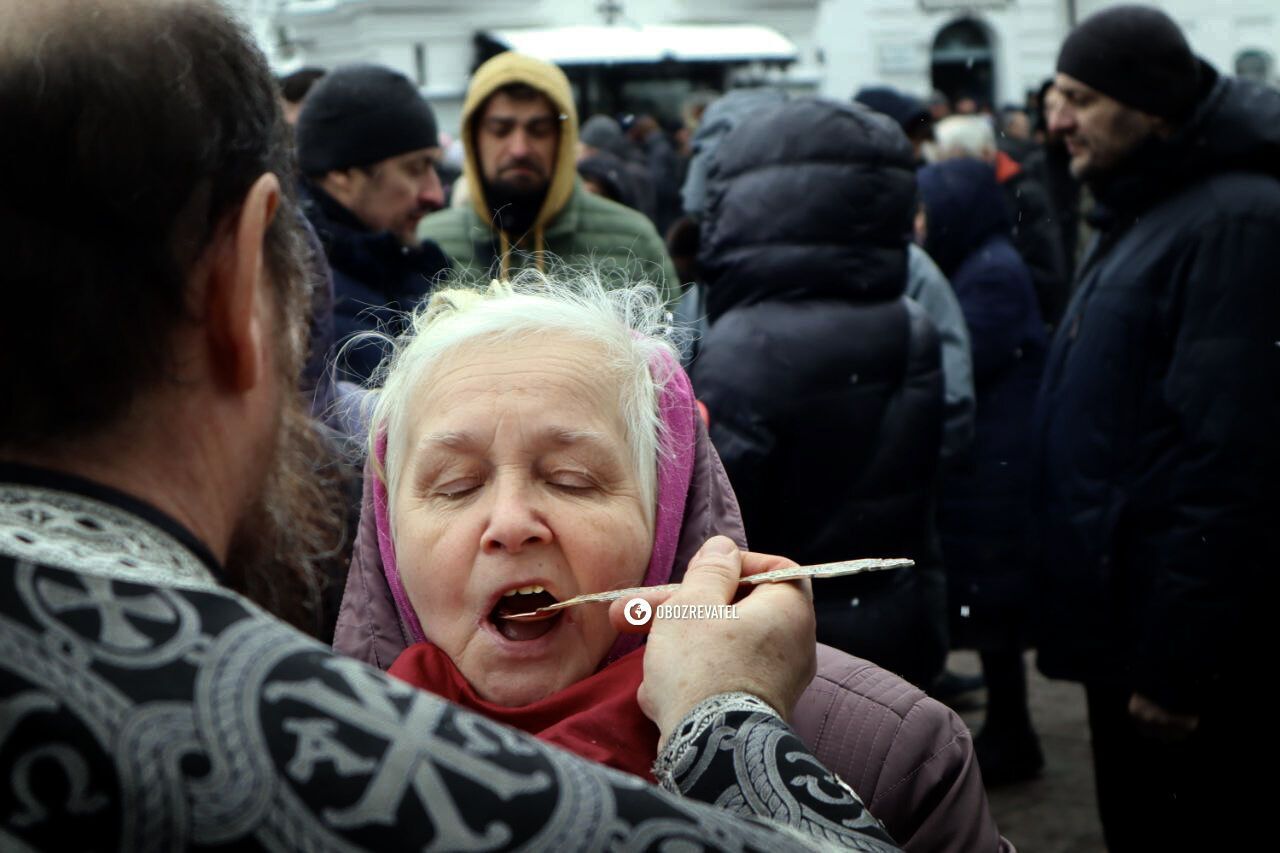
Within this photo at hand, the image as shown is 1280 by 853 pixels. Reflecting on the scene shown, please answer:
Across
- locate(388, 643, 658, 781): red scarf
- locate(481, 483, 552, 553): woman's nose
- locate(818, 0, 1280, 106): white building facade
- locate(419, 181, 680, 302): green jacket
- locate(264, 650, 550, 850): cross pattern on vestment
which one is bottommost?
locate(818, 0, 1280, 106): white building facade

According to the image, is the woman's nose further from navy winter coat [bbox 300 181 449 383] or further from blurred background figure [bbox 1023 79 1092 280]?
blurred background figure [bbox 1023 79 1092 280]

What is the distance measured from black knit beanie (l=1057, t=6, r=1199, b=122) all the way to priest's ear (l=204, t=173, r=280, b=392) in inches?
130

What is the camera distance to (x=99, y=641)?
942 millimetres

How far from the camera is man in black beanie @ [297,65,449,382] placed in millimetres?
4211

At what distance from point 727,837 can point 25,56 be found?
2.38 feet

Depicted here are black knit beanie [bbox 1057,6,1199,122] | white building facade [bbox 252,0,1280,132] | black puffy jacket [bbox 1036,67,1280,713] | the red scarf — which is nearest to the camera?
the red scarf

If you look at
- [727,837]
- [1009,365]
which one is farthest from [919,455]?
[727,837]

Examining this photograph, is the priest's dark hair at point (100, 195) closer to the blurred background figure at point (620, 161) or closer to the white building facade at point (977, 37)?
the blurred background figure at point (620, 161)

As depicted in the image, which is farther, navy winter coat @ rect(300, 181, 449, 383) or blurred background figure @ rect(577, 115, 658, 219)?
blurred background figure @ rect(577, 115, 658, 219)

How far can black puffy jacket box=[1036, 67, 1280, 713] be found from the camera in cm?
348

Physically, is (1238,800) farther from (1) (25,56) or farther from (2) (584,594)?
(1) (25,56)

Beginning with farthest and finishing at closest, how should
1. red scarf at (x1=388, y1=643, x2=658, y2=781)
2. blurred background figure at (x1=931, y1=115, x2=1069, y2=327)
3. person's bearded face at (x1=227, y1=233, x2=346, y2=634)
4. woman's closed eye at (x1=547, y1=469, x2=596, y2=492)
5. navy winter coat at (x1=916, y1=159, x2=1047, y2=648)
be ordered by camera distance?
1. blurred background figure at (x1=931, y1=115, x2=1069, y2=327)
2. navy winter coat at (x1=916, y1=159, x2=1047, y2=648)
3. woman's closed eye at (x1=547, y1=469, x2=596, y2=492)
4. red scarf at (x1=388, y1=643, x2=658, y2=781)
5. person's bearded face at (x1=227, y1=233, x2=346, y2=634)

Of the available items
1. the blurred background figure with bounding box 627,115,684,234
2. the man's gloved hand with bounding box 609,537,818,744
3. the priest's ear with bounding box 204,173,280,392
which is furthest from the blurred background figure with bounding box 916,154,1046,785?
the blurred background figure with bounding box 627,115,684,234

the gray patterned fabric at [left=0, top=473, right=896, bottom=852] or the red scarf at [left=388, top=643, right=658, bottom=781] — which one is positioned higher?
the gray patterned fabric at [left=0, top=473, right=896, bottom=852]
